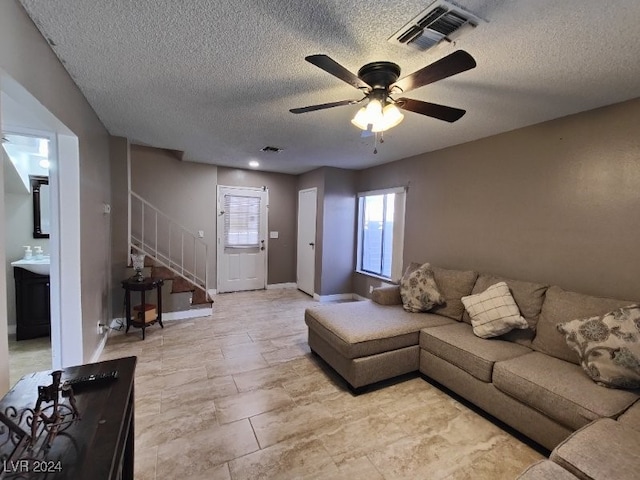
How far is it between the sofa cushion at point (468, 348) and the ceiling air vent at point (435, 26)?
2161mm

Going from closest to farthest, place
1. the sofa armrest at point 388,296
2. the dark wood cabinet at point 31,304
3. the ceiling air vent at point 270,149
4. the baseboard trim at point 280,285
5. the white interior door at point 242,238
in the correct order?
1. the dark wood cabinet at point 31,304
2. the sofa armrest at point 388,296
3. the ceiling air vent at point 270,149
4. the white interior door at point 242,238
5. the baseboard trim at point 280,285

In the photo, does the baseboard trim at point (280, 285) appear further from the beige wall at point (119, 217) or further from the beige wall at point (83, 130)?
the beige wall at point (83, 130)

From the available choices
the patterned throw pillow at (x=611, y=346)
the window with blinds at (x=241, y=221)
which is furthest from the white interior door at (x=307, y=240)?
the patterned throw pillow at (x=611, y=346)

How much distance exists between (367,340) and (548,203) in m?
2.13

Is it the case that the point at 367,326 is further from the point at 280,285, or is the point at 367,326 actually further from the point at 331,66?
the point at 280,285

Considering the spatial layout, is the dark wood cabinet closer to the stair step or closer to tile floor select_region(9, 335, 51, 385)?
tile floor select_region(9, 335, 51, 385)

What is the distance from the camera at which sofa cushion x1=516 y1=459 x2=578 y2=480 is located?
3.83ft

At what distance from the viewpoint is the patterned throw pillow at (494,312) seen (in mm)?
2500

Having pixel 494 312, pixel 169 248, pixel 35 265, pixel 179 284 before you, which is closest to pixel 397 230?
pixel 494 312

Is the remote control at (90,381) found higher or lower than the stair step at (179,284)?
higher

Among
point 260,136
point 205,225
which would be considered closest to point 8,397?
point 260,136

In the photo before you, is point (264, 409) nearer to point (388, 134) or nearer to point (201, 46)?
point (201, 46)

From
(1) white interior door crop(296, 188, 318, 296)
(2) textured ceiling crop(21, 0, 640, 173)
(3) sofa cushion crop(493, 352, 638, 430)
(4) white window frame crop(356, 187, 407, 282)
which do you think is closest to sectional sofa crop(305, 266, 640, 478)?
(3) sofa cushion crop(493, 352, 638, 430)

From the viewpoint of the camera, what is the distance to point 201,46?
1.74 m
